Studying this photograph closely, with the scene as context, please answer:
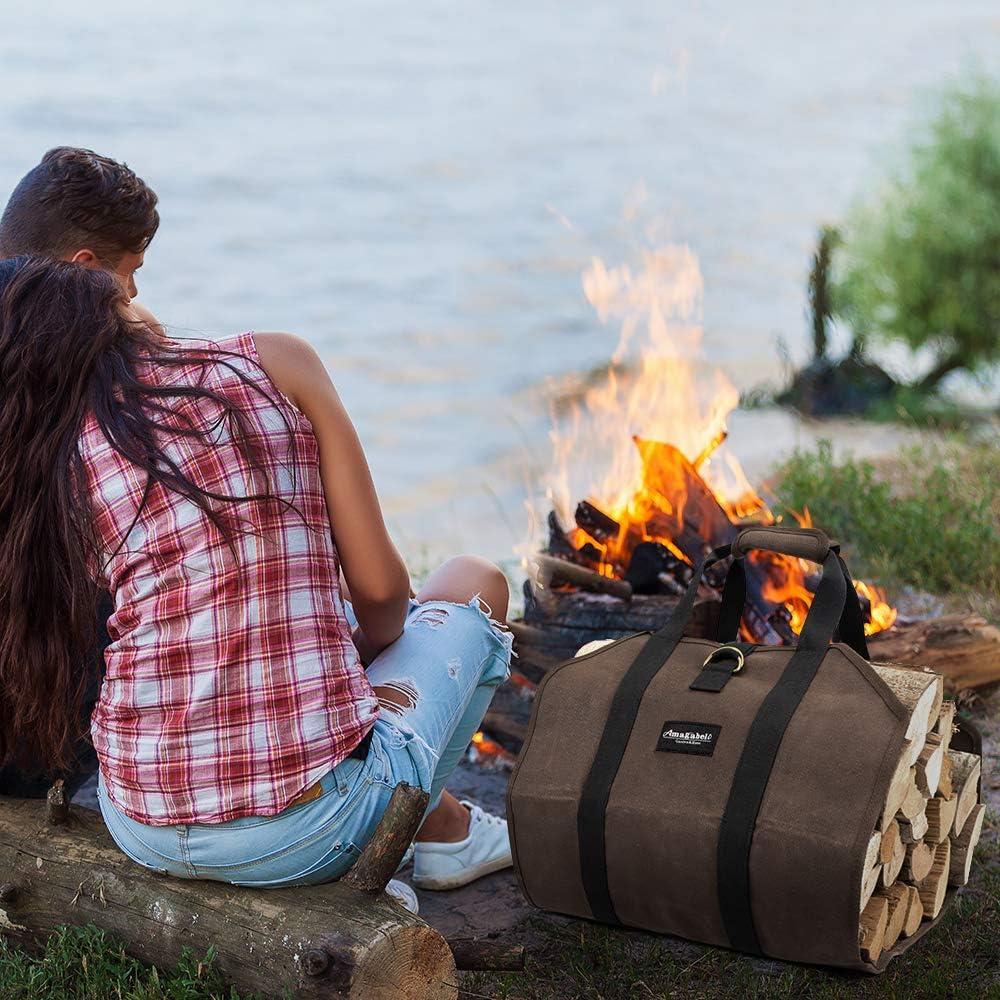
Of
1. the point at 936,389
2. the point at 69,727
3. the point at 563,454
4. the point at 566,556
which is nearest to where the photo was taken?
the point at 69,727

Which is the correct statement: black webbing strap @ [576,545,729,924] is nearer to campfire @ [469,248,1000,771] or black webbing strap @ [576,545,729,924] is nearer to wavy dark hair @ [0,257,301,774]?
wavy dark hair @ [0,257,301,774]

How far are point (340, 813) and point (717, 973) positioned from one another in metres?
0.88

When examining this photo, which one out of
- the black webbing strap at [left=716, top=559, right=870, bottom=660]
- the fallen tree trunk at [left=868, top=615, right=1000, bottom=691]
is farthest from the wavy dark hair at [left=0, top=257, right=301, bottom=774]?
the fallen tree trunk at [left=868, top=615, right=1000, bottom=691]

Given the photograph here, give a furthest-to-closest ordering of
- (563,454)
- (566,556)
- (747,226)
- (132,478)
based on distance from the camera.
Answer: (747,226) < (563,454) < (566,556) < (132,478)

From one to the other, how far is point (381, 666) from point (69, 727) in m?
0.55

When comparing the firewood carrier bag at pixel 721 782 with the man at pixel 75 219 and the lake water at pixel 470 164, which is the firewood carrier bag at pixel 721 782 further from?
the lake water at pixel 470 164

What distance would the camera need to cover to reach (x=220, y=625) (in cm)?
202

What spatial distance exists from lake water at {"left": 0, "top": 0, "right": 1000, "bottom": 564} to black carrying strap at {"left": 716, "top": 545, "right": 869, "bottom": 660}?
7979mm

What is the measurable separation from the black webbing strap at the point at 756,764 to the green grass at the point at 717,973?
259 mm

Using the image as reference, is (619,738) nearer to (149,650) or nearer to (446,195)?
(149,650)

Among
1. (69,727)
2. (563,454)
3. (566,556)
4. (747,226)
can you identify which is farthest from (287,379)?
(747,226)

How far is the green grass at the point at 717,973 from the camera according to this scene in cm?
242

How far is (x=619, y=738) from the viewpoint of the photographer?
234 cm

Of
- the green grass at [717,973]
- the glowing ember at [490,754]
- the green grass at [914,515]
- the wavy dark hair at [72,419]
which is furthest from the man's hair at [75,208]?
the green grass at [914,515]
